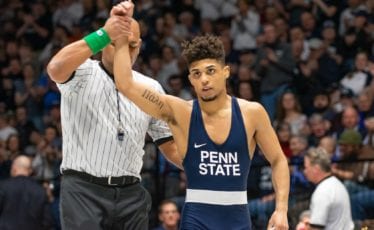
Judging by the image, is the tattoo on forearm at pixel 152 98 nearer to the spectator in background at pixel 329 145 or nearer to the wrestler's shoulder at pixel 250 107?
the wrestler's shoulder at pixel 250 107

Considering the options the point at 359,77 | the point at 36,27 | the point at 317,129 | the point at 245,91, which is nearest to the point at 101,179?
the point at 317,129

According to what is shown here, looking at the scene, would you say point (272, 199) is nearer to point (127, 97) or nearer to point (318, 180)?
point (318, 180)

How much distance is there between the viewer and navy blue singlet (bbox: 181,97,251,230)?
17.1ft

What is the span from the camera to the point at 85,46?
16.6ft

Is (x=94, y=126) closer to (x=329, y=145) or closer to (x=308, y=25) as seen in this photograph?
(x=329, y=145)

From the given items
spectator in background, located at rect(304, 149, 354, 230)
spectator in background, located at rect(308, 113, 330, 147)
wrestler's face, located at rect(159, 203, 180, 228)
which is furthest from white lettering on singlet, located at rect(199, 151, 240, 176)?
spectator in background, located at rect(308, 113, 330, 147)

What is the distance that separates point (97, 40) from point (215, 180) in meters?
0.98

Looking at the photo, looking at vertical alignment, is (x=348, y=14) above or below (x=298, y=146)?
above

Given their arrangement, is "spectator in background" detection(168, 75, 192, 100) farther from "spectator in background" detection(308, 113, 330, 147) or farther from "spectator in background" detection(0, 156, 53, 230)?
"spectator in background" detection(0, 156, 53, 230)

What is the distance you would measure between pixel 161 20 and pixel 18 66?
220cm

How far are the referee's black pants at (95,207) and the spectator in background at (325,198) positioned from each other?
2.79 m

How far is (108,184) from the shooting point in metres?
5.39

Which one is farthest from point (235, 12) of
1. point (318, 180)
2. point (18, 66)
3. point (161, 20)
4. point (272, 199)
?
point (318, 180)

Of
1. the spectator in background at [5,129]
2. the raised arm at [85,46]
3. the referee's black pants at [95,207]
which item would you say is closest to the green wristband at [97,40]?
the raised arm at [85,46]
